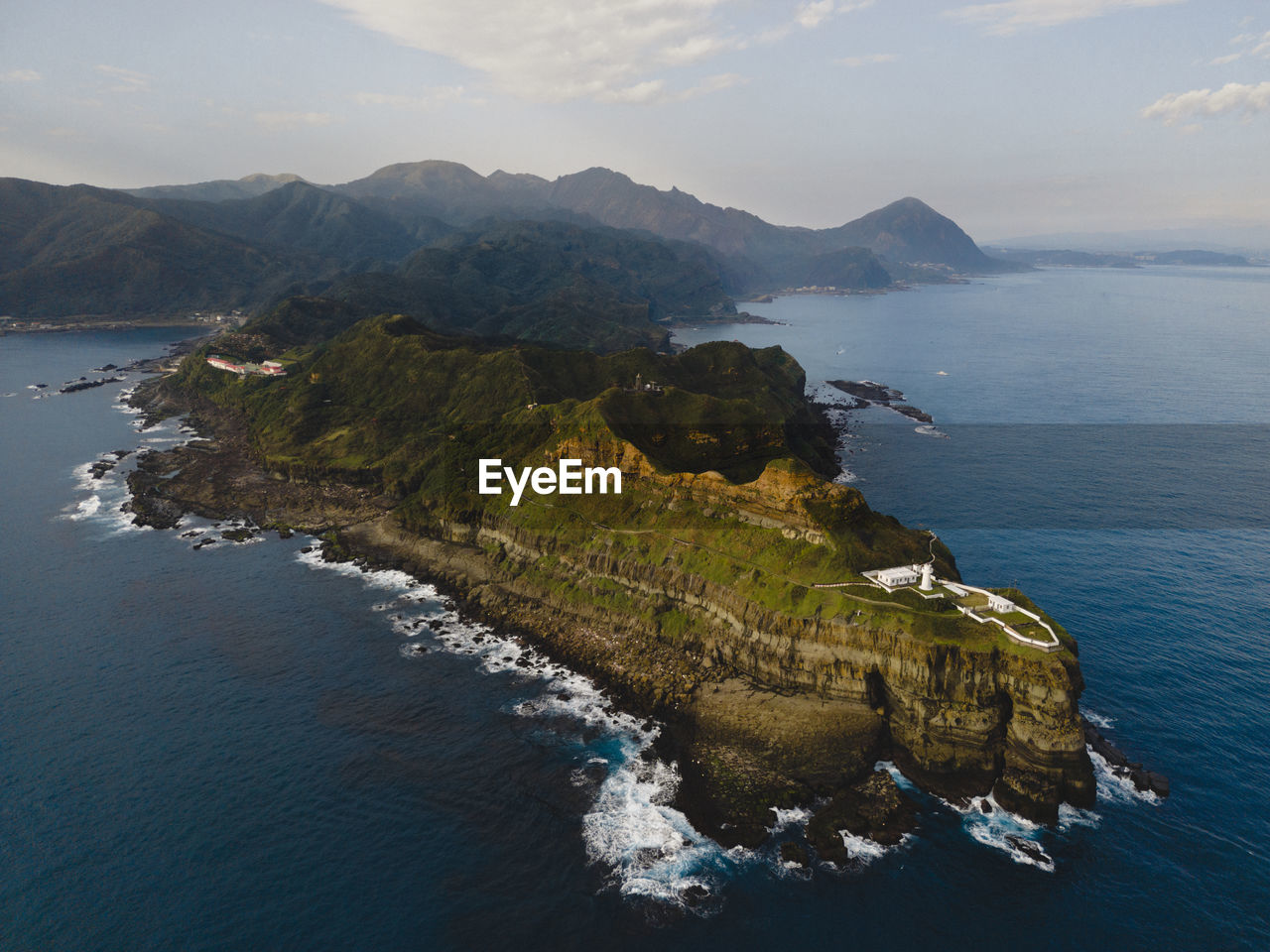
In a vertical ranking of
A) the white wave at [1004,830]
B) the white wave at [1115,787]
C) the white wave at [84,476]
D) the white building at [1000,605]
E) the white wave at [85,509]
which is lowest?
the white wave at [1004,830]

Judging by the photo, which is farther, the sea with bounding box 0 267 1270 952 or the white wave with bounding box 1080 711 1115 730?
the white wave with bounding box 1080 711 1115 730

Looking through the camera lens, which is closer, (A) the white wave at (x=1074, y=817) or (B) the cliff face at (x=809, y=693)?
(A) the white wave at (x=1074, y=817)

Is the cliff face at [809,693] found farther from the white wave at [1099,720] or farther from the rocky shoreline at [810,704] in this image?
the white wave at [1099,720]

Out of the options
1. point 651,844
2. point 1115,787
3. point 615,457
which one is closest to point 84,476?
point 615,457

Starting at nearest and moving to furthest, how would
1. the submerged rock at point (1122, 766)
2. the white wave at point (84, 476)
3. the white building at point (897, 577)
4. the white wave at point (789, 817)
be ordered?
the white wave at point (789, 817) < the submerged rock at point (1122, 766) < the white building at point (897, 577) < the white wave at point (84, 476)

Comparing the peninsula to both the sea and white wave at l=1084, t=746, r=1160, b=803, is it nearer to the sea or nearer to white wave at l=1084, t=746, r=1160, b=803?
white wave at l=1084, t=746, r=1160, b=803

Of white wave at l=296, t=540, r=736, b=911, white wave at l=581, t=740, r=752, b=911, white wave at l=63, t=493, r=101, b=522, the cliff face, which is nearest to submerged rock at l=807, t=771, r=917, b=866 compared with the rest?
the cliff face

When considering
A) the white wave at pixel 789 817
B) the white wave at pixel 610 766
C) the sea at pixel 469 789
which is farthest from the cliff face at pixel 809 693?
the sea at pixel 469 789

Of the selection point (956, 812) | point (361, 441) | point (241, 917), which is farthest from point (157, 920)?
point (361, 441)
